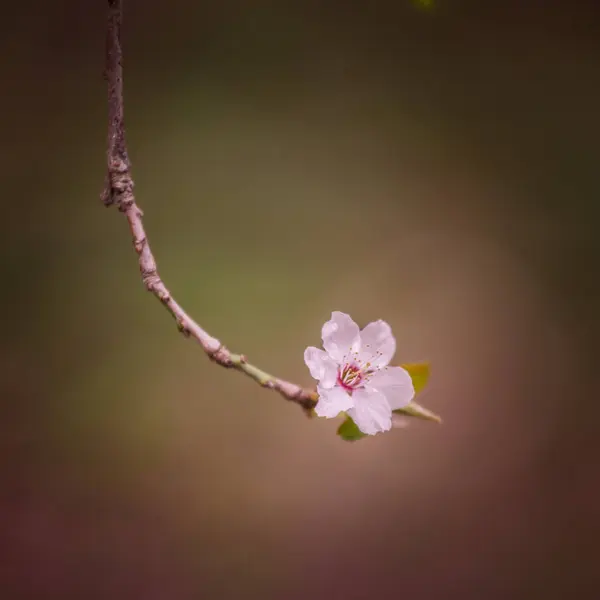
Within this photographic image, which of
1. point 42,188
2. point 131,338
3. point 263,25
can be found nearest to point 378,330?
point 131,338

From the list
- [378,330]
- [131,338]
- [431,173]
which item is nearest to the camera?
[378,330]

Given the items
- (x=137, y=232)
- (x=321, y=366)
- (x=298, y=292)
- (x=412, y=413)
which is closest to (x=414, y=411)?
(x=412, y=413)

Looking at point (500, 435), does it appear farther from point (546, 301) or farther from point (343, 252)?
point (343, 252)

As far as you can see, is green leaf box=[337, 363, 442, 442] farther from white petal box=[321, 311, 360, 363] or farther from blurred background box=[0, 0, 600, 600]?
blurred background box=[0, 0, 600, 600]

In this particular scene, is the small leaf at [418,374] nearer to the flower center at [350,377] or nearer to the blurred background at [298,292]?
the flower center at [350,377]

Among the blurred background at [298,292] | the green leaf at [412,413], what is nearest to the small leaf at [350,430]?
the green leaf at [412,413]

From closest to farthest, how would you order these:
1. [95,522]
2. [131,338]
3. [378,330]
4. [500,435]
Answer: [378,330] → [95,522] → [131,338] → [500,435]
